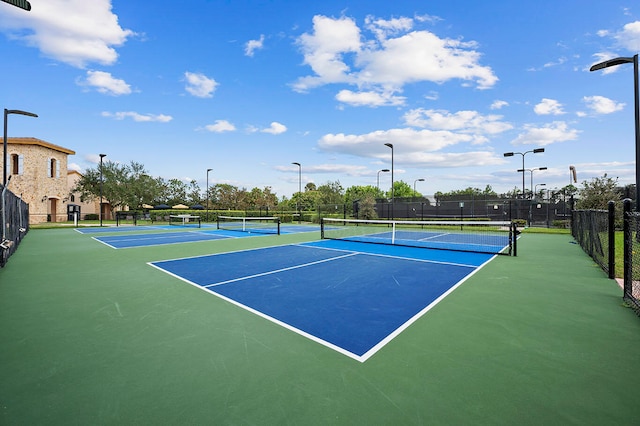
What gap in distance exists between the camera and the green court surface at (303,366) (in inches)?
93.7

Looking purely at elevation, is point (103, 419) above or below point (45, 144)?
below

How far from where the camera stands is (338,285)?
21.2 ft

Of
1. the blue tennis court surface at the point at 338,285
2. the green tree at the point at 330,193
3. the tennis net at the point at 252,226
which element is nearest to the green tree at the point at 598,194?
the blue tennis court surface at the point at 338,285

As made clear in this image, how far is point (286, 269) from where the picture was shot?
8195 mm

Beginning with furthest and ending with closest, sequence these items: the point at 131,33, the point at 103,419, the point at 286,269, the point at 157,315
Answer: the point at 131,33 < the point at 286,269 < the point at 157,315 < the point at 103,419

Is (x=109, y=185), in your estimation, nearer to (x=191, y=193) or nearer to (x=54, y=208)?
(x=54, y=208)

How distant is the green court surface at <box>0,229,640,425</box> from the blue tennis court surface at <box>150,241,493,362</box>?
308mm

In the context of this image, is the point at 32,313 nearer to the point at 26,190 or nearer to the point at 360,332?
the point at 360,332

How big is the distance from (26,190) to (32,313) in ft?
137

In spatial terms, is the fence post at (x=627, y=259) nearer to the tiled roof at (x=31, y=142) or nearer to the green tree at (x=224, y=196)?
the tiled roof at (x=31, y=142)

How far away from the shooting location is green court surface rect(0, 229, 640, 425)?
2379mm

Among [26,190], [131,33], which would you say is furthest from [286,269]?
[26,190]

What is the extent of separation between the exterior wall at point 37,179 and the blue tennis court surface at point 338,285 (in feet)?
125

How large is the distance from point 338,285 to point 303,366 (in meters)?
3.41
